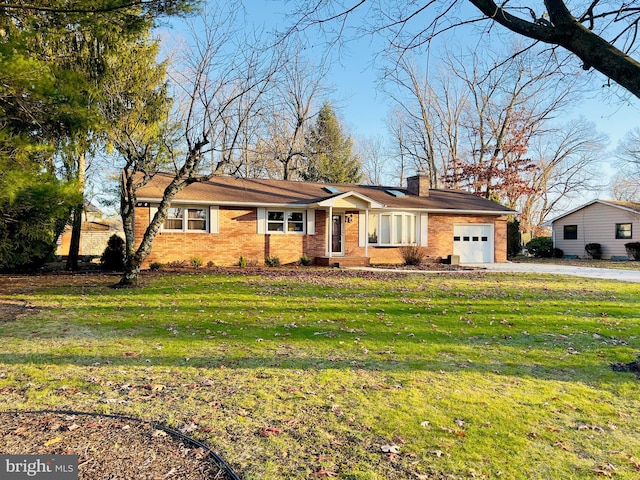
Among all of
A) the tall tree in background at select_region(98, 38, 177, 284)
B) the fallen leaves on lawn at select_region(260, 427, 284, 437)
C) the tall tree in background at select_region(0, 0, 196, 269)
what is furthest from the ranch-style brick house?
the fallen leaves on lawn at select_region(260, 427, 284, 437)

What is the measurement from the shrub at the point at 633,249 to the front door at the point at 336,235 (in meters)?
19.0

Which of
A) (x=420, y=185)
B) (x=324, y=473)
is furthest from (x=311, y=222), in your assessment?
(x=324, y=473)

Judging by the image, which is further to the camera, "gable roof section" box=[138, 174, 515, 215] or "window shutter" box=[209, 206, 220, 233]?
"window shutter" box=[209, 206, 220, 233]

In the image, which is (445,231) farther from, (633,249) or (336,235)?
(633,249)

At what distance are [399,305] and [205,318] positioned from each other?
4223 millimetres

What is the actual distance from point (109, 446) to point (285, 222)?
1640cm

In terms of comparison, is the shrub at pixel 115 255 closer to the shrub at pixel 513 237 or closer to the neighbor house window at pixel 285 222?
the neighbor house window at pixel 285 222

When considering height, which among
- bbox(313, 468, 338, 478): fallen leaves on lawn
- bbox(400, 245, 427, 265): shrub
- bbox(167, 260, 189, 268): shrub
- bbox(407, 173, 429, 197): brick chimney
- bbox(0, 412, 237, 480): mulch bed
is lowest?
bbox(313, 468, 338, 478): fallen leaves on lawn

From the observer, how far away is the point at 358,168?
1502 inches

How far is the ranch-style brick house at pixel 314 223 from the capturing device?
1745 centimetres

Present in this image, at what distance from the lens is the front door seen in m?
20.3

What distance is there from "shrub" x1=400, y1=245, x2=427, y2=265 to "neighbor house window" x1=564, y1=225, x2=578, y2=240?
52.5ft

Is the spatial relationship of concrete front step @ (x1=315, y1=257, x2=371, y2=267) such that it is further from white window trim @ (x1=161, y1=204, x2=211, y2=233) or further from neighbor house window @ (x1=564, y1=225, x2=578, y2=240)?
neighbor house window @ (x1=564, y1=225, x2=578, y2=240)

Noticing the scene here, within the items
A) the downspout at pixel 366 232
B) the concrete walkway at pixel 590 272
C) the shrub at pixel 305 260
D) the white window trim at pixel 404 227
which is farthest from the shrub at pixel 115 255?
the concrete walkway at pixel 590 272
